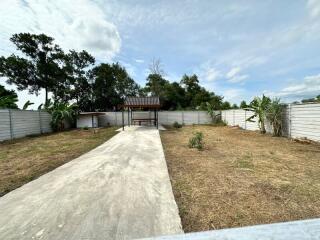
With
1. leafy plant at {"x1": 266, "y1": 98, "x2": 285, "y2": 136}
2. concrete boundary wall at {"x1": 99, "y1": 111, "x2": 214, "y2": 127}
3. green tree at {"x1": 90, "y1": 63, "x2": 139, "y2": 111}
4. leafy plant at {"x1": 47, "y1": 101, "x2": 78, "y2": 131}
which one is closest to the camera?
leafy plant at {"x1": 266, "y1": 98, "x2": 285, "y2": 136}

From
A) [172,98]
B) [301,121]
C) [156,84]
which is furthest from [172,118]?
[301,121]

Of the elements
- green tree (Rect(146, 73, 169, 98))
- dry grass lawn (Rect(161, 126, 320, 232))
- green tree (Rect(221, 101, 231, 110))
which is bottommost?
dry grass lawn (Rect(161, 126, 320, 232))

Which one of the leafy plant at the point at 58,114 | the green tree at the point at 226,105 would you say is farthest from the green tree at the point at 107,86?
the green tree at the point at 226,105

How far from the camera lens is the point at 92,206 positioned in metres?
3.16

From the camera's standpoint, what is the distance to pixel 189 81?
32.3 m

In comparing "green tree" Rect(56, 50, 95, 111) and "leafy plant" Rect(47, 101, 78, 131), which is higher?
"green tree" Rect(56, 50, 95, 111)

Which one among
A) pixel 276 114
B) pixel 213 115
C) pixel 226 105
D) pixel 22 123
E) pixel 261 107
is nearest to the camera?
pixel 276 114

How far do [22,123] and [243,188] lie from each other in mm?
13445

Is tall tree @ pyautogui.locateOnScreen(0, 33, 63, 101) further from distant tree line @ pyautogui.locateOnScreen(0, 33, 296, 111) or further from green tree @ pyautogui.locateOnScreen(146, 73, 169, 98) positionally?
green tree @ pyautogui.locateOnScreen(146, 73, 169, 98)

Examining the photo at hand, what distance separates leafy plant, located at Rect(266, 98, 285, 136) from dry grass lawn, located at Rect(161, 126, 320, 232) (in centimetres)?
439

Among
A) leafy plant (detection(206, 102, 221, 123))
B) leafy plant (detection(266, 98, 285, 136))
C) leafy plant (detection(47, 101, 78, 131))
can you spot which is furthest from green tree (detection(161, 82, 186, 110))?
leafy plant (detection(266, 98, 285, 136))

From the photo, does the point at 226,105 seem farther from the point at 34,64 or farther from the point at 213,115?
the point at 34,64

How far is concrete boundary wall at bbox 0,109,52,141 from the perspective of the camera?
1140 centimetres

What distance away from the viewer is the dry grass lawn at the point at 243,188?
9.46 feet
